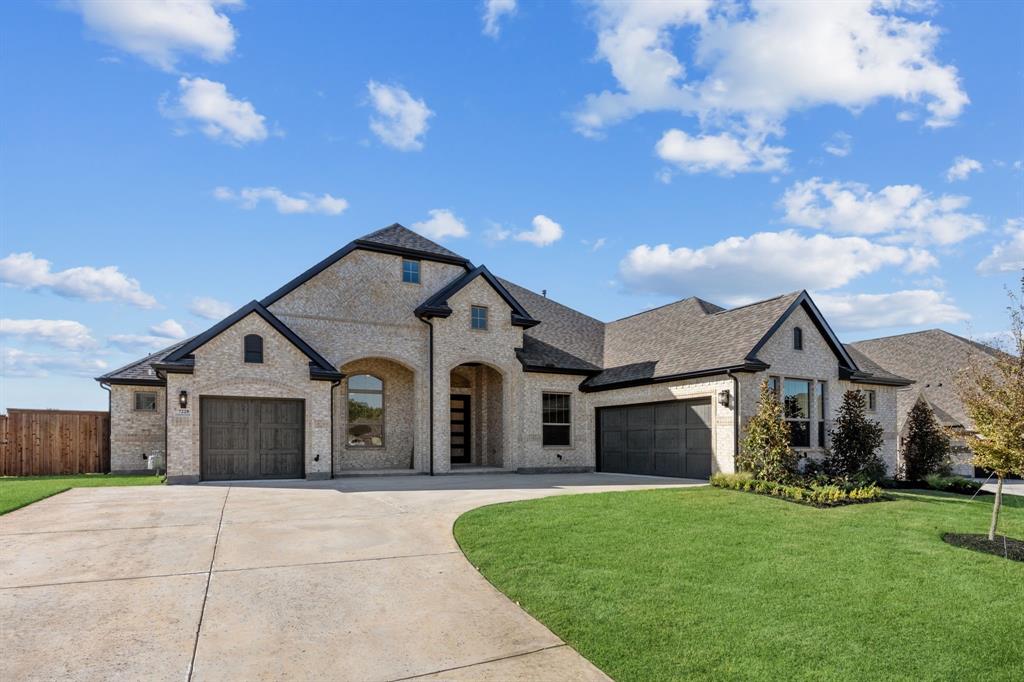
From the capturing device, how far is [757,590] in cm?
663

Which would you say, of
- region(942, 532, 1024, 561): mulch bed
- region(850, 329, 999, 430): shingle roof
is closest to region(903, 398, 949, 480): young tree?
region(850, 329, 999, 430): shingle roof

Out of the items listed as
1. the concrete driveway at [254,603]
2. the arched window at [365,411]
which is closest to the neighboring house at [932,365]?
the arched window at [365,411]

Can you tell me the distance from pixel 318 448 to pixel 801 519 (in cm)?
1243

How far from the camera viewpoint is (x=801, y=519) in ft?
33.9

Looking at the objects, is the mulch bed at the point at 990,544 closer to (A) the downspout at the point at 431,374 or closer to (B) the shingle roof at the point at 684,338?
(B) the shingle roof at the point at 684,338

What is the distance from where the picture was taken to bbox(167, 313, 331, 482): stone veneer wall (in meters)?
15.7

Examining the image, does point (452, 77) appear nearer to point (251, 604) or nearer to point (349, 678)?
point (251, 604)

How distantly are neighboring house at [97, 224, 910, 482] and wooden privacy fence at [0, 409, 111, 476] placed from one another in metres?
0.79

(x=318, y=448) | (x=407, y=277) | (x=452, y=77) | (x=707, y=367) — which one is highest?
(x=452, y=77)

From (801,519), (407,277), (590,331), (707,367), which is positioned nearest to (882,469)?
(707,367)

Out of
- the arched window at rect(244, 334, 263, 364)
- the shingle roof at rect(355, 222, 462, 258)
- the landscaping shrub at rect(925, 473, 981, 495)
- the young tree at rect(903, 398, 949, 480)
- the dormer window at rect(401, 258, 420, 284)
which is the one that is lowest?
the landscaping shrub at rect(925, 473, 981, 495)

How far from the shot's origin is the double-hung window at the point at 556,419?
21.9m

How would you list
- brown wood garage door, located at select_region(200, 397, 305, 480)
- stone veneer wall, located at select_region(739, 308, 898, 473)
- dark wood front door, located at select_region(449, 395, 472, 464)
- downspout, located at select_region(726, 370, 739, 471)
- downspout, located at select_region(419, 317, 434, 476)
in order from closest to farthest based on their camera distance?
brown wood garage door, located at select_region(200, 397, 305, 480), downspout, located at select_region(726, 370, 739, 471), stone veneer wall, located at select_region(739, 308, 898, 473), downspout, located at select_region(419, 317, 434, 476), dark wood front door, located at select_region(449, 395, 472, 464)

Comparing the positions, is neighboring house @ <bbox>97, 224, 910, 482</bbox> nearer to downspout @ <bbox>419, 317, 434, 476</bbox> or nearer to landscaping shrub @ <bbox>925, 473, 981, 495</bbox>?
downspout @ <bbox>419, 317, 434, 476</bbox>
